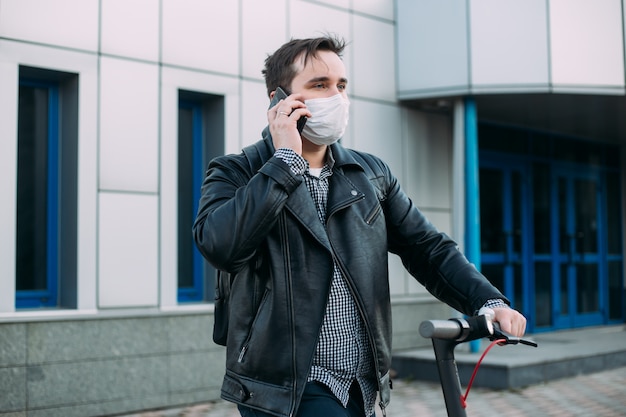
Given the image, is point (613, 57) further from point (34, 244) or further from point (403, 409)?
point (34, 244)

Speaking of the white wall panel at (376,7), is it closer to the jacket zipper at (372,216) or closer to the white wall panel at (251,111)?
the white wall panel at (251,111)

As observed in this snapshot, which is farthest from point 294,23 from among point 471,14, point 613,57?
point 613,57

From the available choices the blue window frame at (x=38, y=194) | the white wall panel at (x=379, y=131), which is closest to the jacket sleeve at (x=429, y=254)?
the blue window frame at (x=38, y=194)

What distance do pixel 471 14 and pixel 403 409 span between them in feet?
14.8

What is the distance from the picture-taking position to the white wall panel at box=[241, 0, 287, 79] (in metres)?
8.03

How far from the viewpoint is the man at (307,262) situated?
2.19 metres

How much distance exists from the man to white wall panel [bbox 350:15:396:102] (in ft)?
21.9

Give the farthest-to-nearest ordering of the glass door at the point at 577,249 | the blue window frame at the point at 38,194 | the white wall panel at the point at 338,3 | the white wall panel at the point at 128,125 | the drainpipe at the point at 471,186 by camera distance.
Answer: the glass door at the point at 577,249 → the drainpipe at the point at 471,186 → the white wall panel at the point at 338,3 → the white wall panel at the point at 128,125 → the blue window frame at the point at 38,194

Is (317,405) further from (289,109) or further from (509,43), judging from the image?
(509,43)

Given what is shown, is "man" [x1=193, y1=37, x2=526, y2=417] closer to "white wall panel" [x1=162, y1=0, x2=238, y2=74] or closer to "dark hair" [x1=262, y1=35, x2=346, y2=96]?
"dark hair" [x1=262, y1=35, x2=346, y2=96]

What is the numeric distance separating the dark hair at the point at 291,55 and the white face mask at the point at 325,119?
0.11m

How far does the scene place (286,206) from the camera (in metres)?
2.28

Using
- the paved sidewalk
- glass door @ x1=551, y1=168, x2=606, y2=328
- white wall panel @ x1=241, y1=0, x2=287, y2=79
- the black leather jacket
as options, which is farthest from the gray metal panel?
the black leather jacket

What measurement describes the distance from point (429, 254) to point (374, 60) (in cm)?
707
